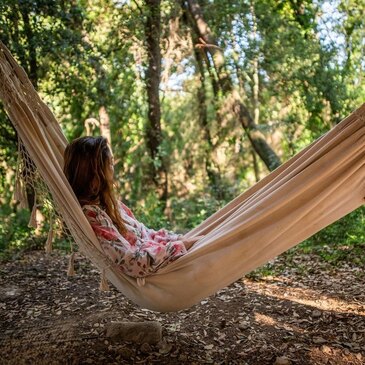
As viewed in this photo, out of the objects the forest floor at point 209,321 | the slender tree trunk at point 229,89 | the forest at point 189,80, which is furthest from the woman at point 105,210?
the slender tree trunk at point 229,89

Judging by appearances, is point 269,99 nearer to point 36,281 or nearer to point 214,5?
point 214,5

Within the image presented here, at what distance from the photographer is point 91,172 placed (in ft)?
6.95

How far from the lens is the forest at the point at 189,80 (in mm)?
4238

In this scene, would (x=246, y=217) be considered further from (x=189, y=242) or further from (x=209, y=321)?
(x=209, y=321)

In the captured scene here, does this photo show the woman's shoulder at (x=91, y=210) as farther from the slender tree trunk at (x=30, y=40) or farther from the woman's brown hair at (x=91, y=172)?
the slender tree trunk at (x=30, y=40)

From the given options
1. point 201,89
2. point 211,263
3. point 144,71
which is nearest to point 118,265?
point 211,263

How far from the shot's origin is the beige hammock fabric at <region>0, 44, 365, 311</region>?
2.03 metres

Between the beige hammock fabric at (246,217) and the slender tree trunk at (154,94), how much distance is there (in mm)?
3554

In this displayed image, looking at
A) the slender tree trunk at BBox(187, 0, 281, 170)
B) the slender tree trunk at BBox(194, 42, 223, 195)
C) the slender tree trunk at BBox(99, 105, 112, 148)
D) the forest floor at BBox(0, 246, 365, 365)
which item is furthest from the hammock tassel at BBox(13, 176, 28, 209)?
the slender tree trunk at BBox(194, 42, 223, 195)

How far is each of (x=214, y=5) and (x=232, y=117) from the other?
1.43 meters

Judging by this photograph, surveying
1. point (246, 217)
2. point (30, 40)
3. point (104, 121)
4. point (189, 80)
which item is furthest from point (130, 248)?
point (189, 80)

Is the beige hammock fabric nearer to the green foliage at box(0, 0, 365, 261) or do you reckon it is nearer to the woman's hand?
the woman's hand

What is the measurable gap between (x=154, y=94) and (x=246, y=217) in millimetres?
4043

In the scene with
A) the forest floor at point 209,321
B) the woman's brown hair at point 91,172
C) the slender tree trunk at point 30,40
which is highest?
the slender tree trunk at point 30,40
